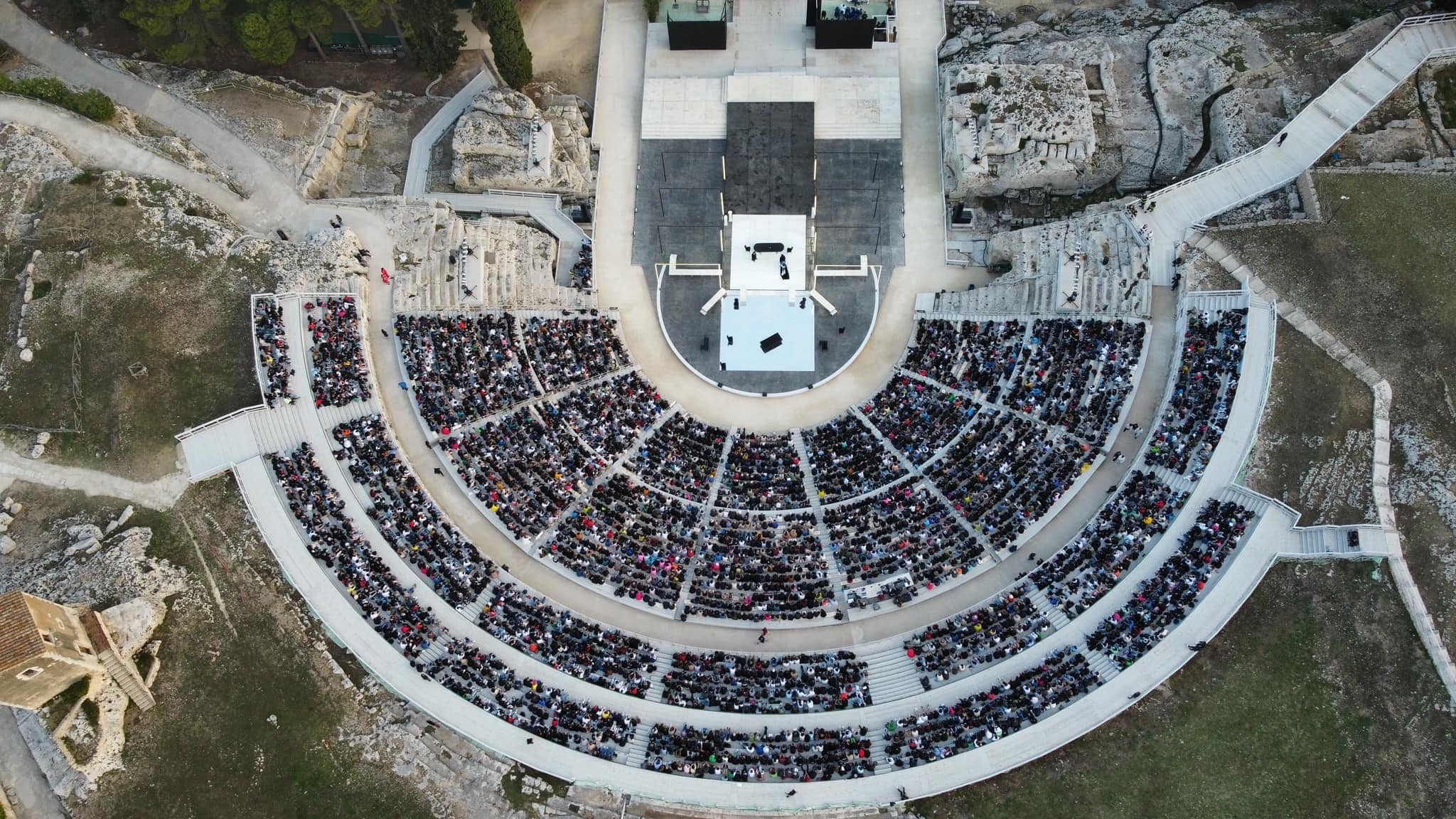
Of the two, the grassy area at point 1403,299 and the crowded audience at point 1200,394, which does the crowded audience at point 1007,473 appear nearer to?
the crowded audience at point 1200,394

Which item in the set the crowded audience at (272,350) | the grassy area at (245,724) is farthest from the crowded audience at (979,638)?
the crowded audience at (272,350)

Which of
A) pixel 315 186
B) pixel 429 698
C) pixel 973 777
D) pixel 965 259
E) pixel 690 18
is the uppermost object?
pixel 690 18

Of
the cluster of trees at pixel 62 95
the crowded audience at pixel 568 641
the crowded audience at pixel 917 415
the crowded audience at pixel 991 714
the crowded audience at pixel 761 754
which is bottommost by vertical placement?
the crowded audience at pixel 761 754

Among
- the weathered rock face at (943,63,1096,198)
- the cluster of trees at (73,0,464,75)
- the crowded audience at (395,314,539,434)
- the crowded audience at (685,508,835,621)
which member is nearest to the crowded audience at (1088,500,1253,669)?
the crowded audience at (685,508,835,621)

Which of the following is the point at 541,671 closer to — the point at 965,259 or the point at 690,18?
the point at 965,259

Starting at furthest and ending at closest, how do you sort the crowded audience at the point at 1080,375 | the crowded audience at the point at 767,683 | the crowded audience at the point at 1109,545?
the crowded audience at the point at 1080,375, the crowded audience at the point at 1109,545, the crowded audience at the point at 767,683

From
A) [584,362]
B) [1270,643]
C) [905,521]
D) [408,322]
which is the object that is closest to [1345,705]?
[1270,643]

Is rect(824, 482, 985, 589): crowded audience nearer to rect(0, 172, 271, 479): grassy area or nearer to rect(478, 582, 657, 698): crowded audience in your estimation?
rect(478, 582, 657, 698): crowded audience

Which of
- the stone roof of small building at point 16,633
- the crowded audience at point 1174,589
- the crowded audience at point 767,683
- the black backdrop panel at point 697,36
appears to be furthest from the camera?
the black backdrop panel at point 697,36
